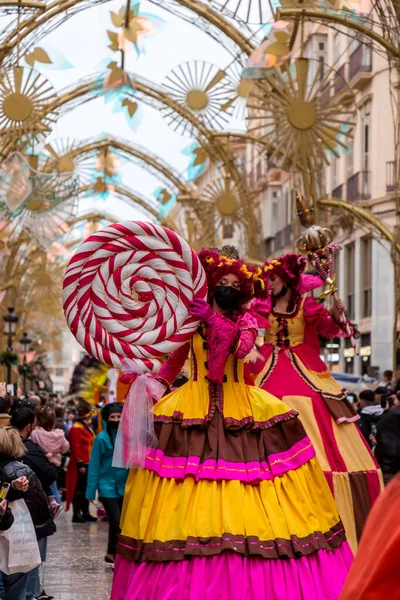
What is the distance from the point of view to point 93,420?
19.4 meters

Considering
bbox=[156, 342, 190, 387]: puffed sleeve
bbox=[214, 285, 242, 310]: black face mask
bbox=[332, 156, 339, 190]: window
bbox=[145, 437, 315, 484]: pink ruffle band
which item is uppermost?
bbox=[332, 156, 339, 190]: window

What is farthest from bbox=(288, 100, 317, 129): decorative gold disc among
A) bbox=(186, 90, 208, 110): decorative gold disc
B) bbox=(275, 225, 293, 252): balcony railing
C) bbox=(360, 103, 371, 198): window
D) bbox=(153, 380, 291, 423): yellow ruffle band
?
bbox=(275, 225, 293, 252): balcony railing

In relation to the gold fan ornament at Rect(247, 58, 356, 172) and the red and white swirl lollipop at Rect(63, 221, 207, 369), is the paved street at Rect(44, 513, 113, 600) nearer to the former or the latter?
the red and white swirl lollipop at Rect(63, 221, 207, 369)

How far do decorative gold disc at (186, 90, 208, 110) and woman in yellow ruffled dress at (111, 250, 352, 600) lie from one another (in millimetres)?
17584

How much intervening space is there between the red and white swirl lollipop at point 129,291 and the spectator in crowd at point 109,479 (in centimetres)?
463

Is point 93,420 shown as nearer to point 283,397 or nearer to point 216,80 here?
point 216,80

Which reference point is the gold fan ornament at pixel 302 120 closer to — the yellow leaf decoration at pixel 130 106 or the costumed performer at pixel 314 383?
the costumed performer at pixel 314 383

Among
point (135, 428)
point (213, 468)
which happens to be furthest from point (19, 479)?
point (213, 468)

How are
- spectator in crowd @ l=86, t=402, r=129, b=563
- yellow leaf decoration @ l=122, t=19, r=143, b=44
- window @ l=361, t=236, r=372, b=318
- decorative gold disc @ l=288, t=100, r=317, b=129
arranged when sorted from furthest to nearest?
window @ l=361, t=236, r=372, b=318 < yellow leaf decoration @ l=122, t=19, r=143, b=44 < decorative gold disc @ l=288, t=100, r=317, b=129 < spectator in crowd @ l=86, t=402, r=129, b=563

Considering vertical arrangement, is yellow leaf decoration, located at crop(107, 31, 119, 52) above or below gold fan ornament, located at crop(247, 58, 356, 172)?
above

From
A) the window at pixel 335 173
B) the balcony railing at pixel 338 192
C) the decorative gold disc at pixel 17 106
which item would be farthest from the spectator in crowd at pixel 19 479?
the window at pixel 335 173

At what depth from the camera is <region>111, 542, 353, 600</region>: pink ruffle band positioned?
606cm

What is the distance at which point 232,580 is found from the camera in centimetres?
607

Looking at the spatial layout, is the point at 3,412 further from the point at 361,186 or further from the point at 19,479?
the point at 361,186
